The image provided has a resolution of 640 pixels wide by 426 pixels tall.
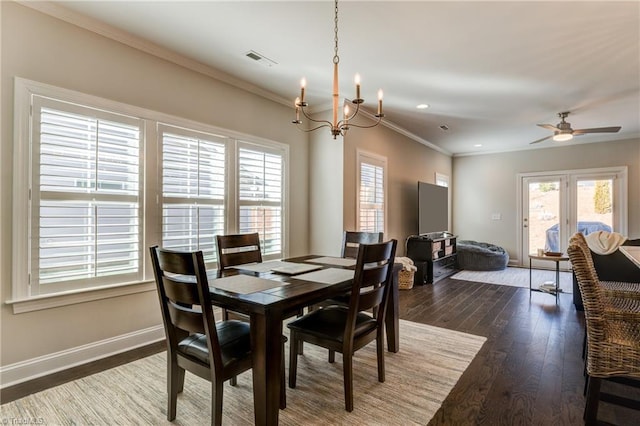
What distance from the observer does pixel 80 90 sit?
2.49 m

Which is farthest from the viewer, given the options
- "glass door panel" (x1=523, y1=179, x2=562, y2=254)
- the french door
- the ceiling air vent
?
"glass door panel" (x1=523, y1=179, x2=562, y2=254)

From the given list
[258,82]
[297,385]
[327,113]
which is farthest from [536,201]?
[297,385]

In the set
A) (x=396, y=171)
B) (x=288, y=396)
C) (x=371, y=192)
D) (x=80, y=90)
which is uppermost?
(x=80, y=90)

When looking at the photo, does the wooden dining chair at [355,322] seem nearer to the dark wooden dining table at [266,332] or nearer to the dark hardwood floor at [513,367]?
the dark wooden dining table at [266,332]

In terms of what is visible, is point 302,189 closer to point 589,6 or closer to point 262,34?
point 262,34

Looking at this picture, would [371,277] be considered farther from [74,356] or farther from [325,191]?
[325,191]

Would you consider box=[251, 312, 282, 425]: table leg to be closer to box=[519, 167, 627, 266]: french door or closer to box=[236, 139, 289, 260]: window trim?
box=[236, 139, 289, 260]: window trim

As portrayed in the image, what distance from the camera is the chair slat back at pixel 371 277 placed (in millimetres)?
1892

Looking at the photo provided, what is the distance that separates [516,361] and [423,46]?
2.74m

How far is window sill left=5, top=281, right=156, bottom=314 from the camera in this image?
2234 mm

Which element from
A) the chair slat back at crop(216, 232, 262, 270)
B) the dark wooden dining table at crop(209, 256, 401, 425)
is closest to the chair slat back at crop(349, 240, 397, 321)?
the dark wooden dining table at crop(209, 256, 401, 425)

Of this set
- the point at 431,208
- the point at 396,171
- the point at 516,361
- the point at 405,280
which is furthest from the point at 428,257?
the point at 516,361

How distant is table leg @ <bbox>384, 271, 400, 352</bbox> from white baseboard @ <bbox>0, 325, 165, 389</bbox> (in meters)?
2.07

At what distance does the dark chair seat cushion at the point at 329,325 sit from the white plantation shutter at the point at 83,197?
1655 millimetres
